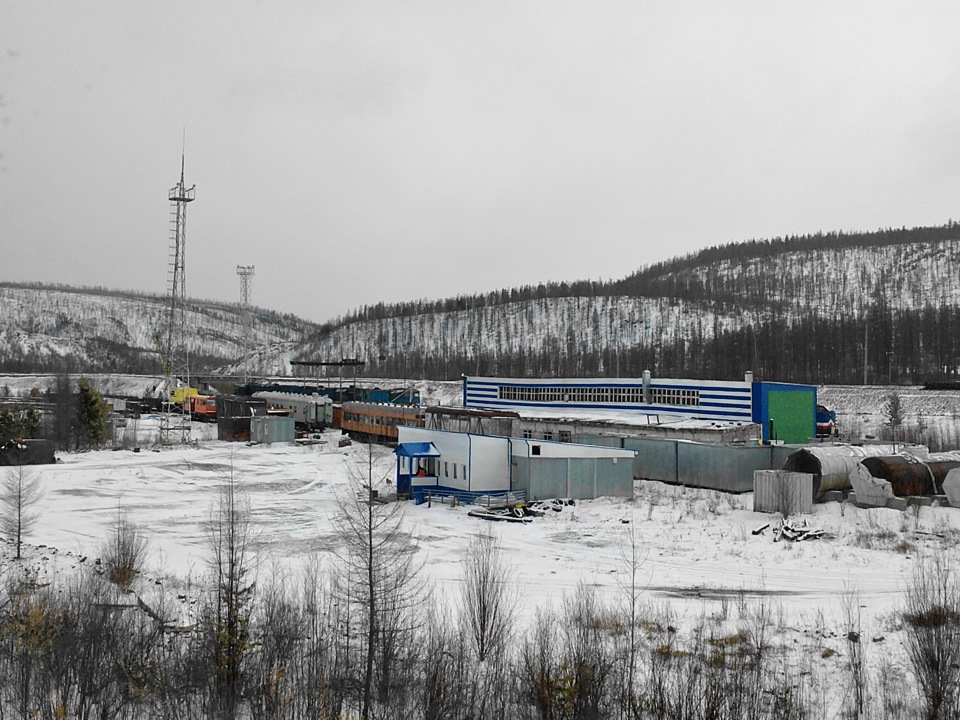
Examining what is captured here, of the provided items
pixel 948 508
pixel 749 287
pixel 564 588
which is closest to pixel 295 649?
pixel 564 588

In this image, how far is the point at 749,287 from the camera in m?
183

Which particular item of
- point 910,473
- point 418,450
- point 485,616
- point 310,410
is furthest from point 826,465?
point 310,410

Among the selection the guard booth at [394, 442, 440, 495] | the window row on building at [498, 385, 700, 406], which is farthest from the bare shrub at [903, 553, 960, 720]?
the window row on building at [498, 385, 700, 406]

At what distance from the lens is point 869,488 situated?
954 inches

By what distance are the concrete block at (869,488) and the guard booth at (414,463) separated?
1536cm

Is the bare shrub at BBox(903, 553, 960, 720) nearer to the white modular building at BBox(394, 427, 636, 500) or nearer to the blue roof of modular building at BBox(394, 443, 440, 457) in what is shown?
the white modular building at BBox(394, 427, 636, 500)

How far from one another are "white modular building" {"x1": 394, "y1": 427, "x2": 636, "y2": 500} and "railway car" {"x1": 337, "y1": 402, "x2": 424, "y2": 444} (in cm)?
1650

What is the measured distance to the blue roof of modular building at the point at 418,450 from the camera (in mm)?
30469

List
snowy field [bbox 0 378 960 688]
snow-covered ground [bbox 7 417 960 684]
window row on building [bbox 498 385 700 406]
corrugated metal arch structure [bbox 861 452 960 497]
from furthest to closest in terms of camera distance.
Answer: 1. window row on building [bbox 498 385 700 406]
2. corrugated metal arch structure [bbox 861 452 960 497]
3. snow-covered ground [bbox 7 417 960 684]
4. snowy field [bbox 0 378 960 688]

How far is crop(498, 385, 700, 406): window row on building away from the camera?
43219mm

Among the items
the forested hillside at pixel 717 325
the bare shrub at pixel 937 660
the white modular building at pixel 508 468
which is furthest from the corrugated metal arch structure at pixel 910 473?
the forested hillside at pixel 717 325

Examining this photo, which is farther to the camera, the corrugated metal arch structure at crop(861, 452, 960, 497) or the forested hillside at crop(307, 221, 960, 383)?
the forested hillside at crop(307, 221, 960, 383)

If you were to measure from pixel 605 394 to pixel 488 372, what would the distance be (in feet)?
272

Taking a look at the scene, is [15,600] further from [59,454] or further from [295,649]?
[59,454]
